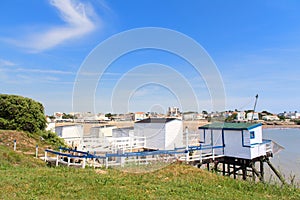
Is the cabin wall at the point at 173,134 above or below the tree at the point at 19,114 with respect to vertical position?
below

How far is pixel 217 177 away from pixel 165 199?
3.90 m

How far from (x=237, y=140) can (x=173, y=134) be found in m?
4.68

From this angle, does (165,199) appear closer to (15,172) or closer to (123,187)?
(123,187)

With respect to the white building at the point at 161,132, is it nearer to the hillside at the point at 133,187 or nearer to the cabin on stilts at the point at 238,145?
the cabin on stilts at the point at 238,145

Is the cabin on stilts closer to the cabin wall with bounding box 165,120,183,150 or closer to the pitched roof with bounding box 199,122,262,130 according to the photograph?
the pitched roof with bounding box 199,122,262,130

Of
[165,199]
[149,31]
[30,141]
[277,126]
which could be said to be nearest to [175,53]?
[149,31]

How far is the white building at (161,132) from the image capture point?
17328 millimetres

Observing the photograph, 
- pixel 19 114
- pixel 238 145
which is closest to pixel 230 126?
pixel 238 145

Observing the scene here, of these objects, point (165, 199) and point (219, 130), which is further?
point (219, 130)

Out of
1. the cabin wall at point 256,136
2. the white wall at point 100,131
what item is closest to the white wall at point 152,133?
the white wall at point 100,131

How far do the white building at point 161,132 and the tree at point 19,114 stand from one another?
27.5 feet

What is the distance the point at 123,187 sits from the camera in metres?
6.79

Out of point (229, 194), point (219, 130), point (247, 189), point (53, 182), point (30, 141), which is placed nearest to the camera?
point (229, 194)

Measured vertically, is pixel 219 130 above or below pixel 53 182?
above
